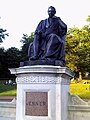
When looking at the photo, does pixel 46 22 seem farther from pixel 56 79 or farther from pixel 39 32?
pixel 56 79

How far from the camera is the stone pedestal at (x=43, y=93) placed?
920 cm

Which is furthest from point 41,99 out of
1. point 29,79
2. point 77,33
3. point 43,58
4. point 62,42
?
point 77,33

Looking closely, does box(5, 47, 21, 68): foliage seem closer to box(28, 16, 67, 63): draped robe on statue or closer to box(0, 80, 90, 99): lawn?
box(0, 80, 90, 99): lawn

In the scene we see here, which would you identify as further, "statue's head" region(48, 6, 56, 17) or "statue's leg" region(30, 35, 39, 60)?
"statue's head" region(48, 6, 56, 17)

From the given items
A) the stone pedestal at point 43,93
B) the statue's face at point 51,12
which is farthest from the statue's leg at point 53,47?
the statue's face at point 51,12

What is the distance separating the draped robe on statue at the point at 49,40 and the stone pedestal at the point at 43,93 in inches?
26.0

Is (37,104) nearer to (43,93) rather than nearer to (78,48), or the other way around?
(43,93)

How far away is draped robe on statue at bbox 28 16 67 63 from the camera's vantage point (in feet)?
32.4

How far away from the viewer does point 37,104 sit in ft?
30.2

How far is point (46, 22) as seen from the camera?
1046 cm

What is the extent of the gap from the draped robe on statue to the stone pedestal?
0.66m

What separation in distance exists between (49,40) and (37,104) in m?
2.11

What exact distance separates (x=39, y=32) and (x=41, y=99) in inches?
89.4

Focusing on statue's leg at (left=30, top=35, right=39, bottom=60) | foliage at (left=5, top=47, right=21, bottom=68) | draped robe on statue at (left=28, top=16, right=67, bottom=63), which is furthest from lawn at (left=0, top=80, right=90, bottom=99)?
foliage at (left=5, top=47, right=21, bottom=68)
